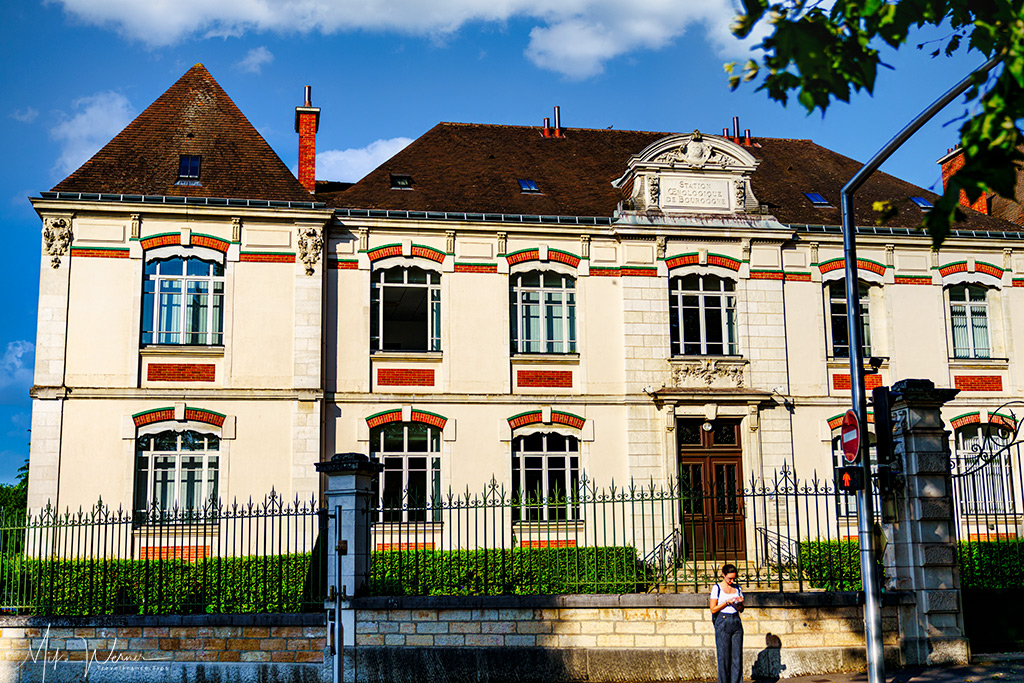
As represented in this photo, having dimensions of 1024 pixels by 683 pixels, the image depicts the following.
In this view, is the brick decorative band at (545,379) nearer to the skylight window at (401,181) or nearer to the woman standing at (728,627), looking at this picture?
the skylight window at (401,181)

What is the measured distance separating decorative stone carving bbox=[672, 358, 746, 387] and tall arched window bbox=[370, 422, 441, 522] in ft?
16.6

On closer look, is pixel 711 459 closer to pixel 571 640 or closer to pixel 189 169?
pixel 571 640

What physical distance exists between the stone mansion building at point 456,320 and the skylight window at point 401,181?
0.30ft

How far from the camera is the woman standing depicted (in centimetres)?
1174

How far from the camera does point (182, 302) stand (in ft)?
66.2

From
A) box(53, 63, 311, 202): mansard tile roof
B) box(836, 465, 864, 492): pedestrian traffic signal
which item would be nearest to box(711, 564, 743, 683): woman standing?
box(836, 465, 864, 492): pedestrian traffic signal

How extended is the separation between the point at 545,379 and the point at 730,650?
10.0m

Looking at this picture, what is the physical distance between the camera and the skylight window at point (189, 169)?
2080 centimetres

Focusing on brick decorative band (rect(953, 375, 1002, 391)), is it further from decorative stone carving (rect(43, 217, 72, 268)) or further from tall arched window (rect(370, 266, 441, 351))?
decorative stone carving (rect(43, 217, 72, 268))

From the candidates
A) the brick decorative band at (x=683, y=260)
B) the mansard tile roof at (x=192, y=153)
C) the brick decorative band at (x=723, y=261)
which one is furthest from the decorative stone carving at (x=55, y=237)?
the brick decorative band at (x=723, y=261)

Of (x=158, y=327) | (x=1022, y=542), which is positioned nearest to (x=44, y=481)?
(x=158, y=327)

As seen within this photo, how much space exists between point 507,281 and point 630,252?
2649mm

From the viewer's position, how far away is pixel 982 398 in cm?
2244

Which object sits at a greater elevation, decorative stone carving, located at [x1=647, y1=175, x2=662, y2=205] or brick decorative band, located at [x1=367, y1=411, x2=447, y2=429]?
decorative stone carving, located at [x1=647, y1=175, x2=662, y2=205]
